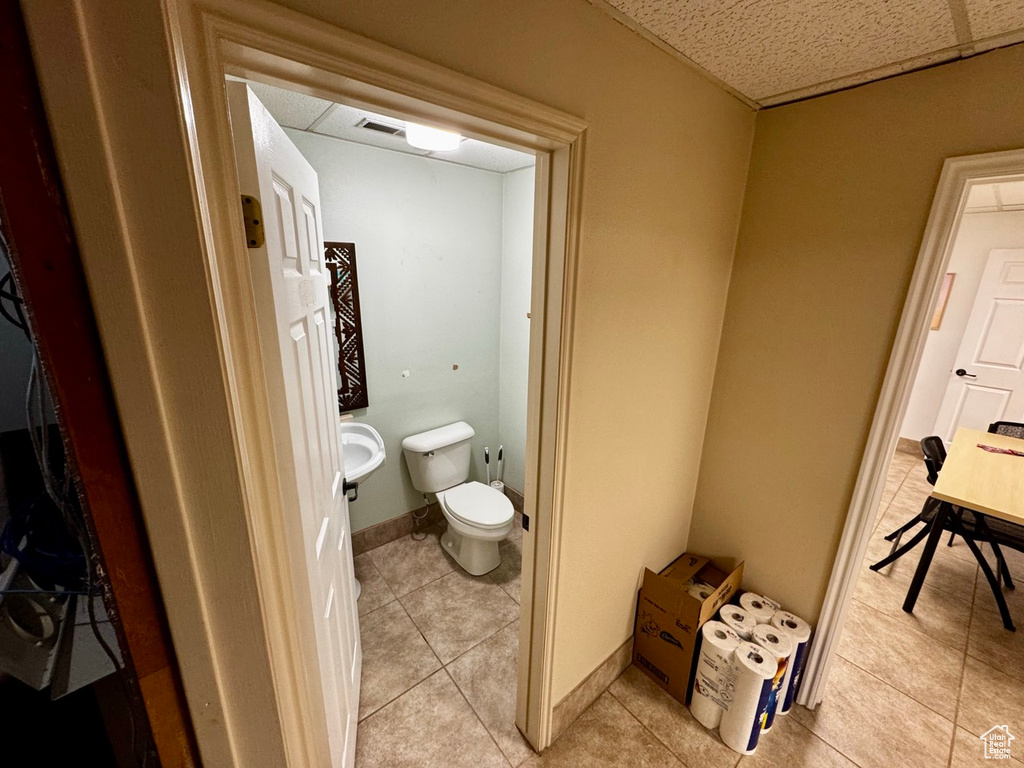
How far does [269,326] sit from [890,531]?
3.82 metres

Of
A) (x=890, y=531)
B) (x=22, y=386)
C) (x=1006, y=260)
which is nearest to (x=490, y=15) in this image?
(x=22, y=386)

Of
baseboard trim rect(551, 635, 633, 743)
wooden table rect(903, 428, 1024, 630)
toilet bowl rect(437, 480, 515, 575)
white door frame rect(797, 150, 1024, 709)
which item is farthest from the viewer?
toilet bowl rect(437, 480, 515, 575)

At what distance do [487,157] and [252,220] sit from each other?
174 centimetres

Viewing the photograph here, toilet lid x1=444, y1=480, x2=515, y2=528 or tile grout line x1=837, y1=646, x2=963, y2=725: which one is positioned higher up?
toilet lid x1=444, y1=480, x2=515, y2=528

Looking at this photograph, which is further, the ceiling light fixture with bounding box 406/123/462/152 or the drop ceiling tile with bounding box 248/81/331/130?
the ceiling light fixture with bounding box 406/123/462/152

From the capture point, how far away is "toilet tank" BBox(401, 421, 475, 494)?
246cm

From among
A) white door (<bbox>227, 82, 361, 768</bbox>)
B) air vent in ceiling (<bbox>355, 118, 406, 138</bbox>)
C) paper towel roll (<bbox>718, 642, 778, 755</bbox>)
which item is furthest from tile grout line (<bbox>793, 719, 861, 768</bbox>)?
air vent in ceiling (<bbox>355, 118, 406, 138</bbox>)

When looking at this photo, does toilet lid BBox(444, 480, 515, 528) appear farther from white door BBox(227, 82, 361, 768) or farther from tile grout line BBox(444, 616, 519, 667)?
white door BBox(227, 82, 361, 768)

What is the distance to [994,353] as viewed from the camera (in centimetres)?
333

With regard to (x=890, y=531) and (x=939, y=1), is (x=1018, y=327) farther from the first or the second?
(x=939, y=1)

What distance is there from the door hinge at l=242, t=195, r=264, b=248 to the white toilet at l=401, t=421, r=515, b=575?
1801 millimetres

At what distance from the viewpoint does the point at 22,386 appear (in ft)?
1.64

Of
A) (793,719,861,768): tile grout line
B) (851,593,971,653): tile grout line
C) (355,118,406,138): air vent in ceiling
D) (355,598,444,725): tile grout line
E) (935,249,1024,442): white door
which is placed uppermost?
(355,118,406,138): air vent in ceiling

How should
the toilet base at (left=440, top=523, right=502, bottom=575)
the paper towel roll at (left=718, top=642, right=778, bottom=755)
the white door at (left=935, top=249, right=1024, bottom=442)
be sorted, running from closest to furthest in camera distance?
the paper towel roll at (left=718, top=642, right=778, bottom=755), the toilet base at (left=440, top=523, right=502, bottom=575), the white door at (left=935, top=249, right=1024, bottom=442)
